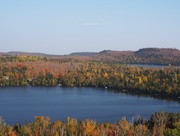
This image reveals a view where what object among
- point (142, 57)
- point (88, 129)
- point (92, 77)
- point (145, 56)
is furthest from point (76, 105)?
point (145, 56)

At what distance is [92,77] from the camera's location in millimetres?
78875

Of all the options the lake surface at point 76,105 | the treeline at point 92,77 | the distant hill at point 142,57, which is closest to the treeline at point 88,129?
the lake surface at point 76,105

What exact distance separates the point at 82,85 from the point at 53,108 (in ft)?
96.5

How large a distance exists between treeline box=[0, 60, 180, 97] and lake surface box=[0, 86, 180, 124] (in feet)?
19.4

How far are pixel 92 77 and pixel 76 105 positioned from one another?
104ft

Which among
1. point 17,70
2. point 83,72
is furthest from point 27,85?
point 83,72

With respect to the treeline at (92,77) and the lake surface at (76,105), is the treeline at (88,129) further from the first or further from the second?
the treeline at (92,77)

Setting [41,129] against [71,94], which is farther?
[71,94]

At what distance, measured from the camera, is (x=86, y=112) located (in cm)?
4172

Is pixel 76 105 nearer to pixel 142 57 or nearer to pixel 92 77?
pixel 92 77

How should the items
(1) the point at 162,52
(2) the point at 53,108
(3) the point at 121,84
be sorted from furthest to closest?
1. (1) the point at 162,52
2. (3) the point at 121,84
3. (2) the point at 53,108

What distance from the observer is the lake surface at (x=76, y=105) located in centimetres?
3905

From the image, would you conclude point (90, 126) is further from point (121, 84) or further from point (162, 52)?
point (162, 52)

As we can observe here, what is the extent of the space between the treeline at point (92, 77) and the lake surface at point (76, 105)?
592 centimetres
